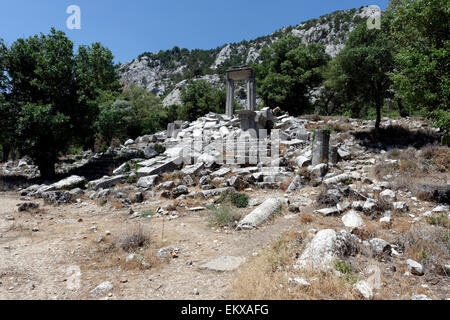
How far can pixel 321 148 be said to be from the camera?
10.2 metres

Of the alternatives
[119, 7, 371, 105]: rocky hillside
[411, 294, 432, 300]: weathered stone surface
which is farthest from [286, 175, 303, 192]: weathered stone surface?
[119, 7, 371, 105]: rocky hillside

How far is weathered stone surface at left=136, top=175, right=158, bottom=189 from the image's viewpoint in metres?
9.81

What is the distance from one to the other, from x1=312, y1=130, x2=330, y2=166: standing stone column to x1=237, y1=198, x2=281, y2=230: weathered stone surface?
3981 mm

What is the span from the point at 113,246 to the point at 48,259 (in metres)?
1.08

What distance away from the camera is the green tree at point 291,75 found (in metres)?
22.5

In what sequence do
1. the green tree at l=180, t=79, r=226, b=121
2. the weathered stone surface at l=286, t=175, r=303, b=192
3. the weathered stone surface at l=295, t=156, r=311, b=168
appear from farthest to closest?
the green tree at l=180, t=79, r=226, b=121, the weathered stone surface at l=295, t=156, r=311, b=168, the weathered stone surface at l=286, t=175, r=303, b=192

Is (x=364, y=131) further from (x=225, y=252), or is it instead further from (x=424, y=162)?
(x=225, y=252)

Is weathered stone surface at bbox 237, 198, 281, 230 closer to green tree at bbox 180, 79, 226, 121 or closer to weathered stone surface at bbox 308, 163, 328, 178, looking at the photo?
weathered stone surface at bbox 308, 163, 328, 178

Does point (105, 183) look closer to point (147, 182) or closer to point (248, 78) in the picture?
point (147, 182)

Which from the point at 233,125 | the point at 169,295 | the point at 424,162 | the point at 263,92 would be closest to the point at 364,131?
the point at 424,162

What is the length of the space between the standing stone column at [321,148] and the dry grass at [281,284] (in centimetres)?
677

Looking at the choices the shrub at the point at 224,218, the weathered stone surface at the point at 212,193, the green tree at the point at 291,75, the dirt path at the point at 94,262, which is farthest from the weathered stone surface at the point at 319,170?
the green tree at the point at 291,75

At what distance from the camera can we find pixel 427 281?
3.64 meters

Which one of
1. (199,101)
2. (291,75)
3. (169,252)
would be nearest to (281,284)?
(169,252)
